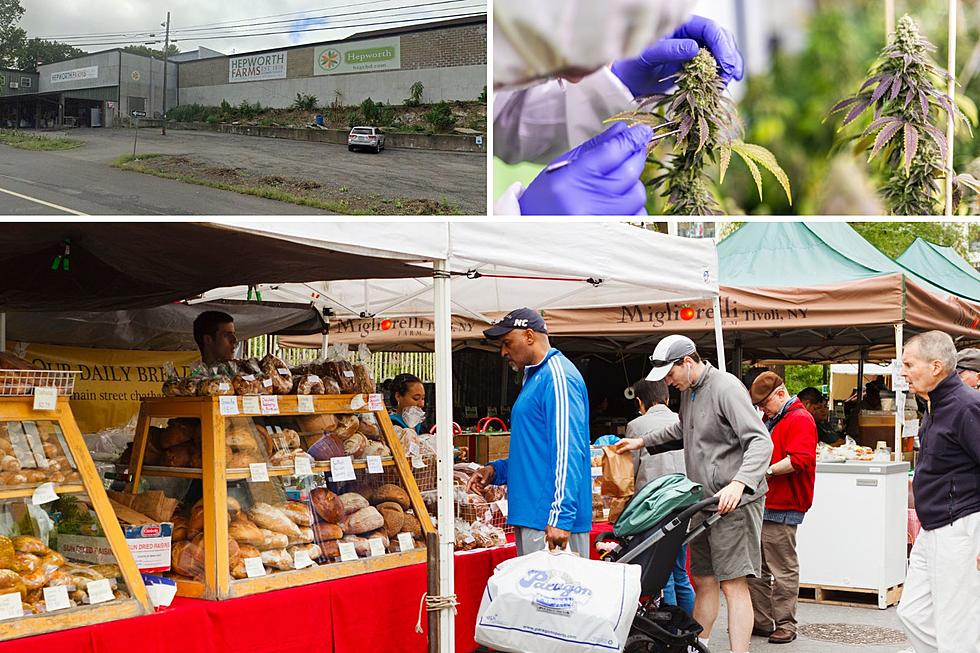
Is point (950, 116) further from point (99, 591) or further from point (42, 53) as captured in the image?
point (42, 53)

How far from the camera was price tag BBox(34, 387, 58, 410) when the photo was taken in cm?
311

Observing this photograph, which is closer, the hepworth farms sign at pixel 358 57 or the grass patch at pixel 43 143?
the hepworth farms sign at pixel 358 57

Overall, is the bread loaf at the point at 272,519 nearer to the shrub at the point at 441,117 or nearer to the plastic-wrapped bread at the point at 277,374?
the plastic-wrapped bread at the point at 277,374

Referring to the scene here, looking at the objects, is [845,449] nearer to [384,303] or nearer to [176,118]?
[384,303]

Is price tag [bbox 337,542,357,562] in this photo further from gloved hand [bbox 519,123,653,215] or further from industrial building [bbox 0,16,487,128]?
industrial building [bbox 0,16,487,128]

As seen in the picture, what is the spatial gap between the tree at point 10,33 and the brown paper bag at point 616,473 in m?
12.5

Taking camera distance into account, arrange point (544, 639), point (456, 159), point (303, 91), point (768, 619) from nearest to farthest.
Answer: point (544, 639) → point (768, 619) → point (456, 159) → point (303, 91)

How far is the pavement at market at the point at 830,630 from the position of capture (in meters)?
5.86

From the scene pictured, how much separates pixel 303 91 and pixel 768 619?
56.7 ft

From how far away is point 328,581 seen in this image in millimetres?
3791

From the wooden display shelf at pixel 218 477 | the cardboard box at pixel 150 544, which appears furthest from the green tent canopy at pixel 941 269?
the cardboard box at pixel 150 544

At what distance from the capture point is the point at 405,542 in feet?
13.8

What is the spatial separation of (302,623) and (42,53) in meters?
17.4

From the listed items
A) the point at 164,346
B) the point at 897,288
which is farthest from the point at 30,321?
the point at 897,288
